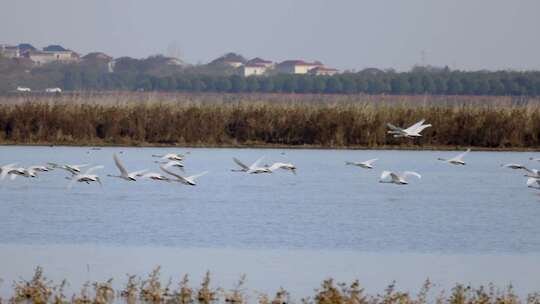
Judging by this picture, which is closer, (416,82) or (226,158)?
(226,158)

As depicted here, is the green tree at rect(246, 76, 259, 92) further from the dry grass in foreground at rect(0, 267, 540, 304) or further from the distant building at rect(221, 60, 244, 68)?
the dry grass in foreground at rect(0, 267, 540, 304)

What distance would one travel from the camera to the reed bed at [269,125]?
39156 millimetres

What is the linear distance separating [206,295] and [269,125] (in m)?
26.9

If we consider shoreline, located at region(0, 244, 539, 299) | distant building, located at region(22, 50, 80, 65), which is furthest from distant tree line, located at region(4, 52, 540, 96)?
shoreline, located at region(0, 244, 539, 299)

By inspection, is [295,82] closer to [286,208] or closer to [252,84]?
[252,84]

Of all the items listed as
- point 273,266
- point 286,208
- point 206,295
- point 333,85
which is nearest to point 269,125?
point 286,208

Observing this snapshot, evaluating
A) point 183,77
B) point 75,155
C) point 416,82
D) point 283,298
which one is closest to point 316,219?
point 283,298

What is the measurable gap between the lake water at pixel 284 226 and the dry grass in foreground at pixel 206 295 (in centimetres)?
97

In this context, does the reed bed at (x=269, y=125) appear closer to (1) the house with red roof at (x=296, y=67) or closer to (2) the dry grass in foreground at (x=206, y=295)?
(2) the dry grass in foreground at (x=206, y=295)

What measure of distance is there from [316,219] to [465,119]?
57.5ft

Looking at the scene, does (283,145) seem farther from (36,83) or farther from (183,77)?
(36,83)

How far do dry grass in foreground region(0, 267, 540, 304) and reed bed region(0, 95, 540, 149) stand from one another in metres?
24.9

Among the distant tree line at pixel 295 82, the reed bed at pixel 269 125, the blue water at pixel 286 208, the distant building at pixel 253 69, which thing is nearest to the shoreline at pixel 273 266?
the blue water at pixel 286 208

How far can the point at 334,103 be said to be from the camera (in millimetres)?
41000
